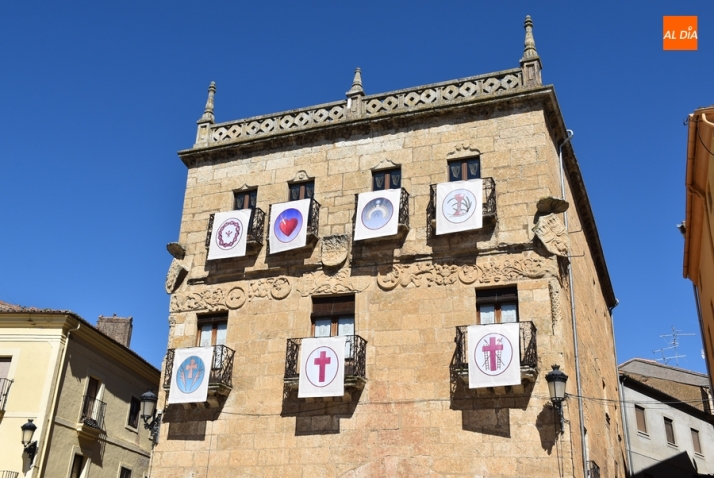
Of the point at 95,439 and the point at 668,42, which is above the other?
the point at 668,42

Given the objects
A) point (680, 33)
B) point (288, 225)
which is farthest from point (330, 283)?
point (680, 33)

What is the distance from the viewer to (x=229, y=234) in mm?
17594

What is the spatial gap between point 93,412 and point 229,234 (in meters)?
8.53

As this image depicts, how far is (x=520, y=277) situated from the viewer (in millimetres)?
15172

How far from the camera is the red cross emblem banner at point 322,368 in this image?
15.1m

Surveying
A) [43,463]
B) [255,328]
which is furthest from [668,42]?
[43,463]

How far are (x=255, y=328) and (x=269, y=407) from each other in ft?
6.14

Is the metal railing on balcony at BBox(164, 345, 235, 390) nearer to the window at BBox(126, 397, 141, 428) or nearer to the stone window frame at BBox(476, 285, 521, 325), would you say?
the stone window frame at BBox(476, 285, 521, 325)

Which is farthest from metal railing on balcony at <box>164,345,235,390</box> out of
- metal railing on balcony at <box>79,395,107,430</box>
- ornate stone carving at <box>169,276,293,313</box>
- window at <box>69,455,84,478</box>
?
window at <box>69,455,84,478</box>

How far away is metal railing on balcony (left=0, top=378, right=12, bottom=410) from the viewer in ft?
66.0

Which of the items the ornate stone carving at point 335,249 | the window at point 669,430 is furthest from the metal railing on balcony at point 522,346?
the window at point 669,430

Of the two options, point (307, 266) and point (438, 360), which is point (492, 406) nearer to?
point (438, 360)

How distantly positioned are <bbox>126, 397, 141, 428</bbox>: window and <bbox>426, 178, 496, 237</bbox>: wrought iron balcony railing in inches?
534

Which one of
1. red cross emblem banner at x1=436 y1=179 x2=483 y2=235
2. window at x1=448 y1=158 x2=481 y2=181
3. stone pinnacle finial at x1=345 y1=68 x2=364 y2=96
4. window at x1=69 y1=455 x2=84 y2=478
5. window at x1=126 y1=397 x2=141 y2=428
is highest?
stone pinnacle finial at x1=345 y1=68 x2=364 y2=96
